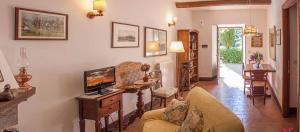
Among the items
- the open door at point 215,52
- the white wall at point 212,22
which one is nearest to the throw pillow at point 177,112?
the white wall at point 212,22

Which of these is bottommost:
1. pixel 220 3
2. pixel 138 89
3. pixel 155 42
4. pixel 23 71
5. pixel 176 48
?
pixel 138 89

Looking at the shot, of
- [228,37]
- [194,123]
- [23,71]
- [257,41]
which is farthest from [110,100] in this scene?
[228,37]

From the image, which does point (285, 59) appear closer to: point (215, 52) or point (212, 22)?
point (212, 22)

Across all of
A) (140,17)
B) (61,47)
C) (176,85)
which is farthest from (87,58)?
(176,85)

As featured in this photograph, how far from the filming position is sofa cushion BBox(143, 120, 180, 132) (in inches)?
123

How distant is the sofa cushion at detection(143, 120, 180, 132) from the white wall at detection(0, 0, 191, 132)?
105cm

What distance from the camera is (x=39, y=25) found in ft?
10.2

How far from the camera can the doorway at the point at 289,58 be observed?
5184 millimetres

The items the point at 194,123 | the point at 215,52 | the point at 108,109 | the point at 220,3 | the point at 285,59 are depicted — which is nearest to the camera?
the point at 194,123

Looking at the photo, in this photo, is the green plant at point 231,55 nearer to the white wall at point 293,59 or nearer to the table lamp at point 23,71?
the white wall at point 293,59

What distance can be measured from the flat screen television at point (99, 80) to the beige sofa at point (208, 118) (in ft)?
2.50

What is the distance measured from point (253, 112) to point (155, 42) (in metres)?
2.54

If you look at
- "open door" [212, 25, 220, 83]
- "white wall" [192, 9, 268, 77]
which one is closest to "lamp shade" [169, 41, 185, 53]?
"white wall" [192, 9, 268, 77]

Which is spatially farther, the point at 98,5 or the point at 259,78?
the point at 259,78
